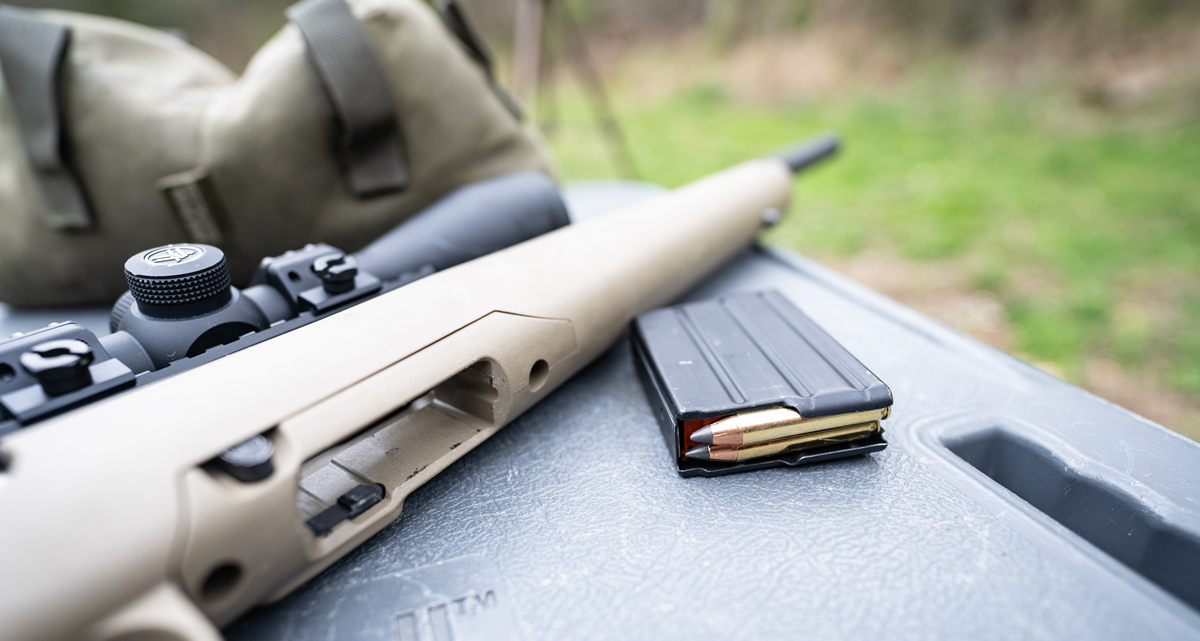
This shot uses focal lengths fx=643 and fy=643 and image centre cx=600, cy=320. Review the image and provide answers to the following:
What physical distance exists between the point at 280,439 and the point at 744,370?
0.47m

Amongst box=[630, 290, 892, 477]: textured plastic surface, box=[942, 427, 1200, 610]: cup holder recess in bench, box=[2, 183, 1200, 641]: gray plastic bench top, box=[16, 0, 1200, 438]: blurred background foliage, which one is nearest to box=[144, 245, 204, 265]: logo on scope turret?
box=[2, 183, 1200, 641]: gray plastic bench top

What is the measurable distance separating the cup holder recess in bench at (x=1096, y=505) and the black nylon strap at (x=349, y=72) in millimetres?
905

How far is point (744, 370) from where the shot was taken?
717mm

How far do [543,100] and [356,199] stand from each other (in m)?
4.12

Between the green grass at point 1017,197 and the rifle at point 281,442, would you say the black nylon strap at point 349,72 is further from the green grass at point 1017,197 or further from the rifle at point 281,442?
the green grass at point 1017,197

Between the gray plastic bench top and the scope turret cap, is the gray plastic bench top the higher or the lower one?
the lower one

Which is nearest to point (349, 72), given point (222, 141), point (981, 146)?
point (222, 141)

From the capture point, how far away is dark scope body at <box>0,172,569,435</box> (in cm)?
52

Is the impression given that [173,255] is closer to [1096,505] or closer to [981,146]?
[1096,505]

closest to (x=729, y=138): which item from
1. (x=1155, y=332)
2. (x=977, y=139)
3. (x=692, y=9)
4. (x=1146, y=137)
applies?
(x=977, y=139)

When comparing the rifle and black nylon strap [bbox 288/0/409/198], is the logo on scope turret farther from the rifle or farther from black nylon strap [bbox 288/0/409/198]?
black nylon strap [bbox 288/0/409/198]

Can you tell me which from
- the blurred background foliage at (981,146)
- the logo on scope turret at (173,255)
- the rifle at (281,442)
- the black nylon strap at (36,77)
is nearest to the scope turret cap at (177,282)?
the logo on scope turret at (173,255)

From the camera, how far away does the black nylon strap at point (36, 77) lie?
95cm

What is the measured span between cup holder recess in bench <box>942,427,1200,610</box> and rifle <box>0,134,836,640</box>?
456 millimetres
